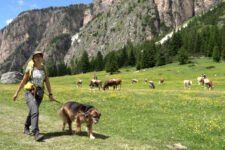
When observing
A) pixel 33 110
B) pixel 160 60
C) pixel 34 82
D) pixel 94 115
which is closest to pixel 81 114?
pixel 94 115

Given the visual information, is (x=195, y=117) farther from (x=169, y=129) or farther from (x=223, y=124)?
(x=169, y=129)

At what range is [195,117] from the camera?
54.3ft

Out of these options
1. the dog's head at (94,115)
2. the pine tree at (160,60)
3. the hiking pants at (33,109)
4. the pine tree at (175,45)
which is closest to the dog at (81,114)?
the dog's head at (94,115)

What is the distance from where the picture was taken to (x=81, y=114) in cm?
1022

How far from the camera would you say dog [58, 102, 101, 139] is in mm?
9784

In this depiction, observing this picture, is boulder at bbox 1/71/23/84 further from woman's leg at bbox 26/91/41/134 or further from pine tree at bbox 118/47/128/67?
pine tree at bbox 118/47/128/67

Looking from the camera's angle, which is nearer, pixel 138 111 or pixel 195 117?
pixel 195 117

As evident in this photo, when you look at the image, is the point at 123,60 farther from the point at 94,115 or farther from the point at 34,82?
the point at 94,115

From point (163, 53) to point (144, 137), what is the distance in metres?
122

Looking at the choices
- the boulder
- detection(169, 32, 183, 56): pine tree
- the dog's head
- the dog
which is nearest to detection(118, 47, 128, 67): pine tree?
detection(169, 32, 183, 56): pine tree

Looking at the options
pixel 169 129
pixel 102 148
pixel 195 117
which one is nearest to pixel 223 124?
pixel 195 117

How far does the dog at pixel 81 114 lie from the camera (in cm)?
978

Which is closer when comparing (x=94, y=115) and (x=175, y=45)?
(x=94, y=115)

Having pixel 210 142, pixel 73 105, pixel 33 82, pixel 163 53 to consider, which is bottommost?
pixel 210 142
